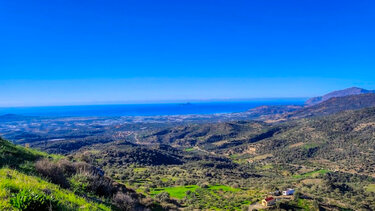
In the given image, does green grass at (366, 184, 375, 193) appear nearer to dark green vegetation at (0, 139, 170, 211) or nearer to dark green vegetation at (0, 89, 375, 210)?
dark green vegetation at (0, 89, 375, 210)

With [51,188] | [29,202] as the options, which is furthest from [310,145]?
[29,202]

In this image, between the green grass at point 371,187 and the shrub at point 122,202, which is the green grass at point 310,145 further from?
the shrub at point 122,202

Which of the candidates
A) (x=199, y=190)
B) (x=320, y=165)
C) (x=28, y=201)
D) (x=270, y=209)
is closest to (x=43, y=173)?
(x=28, y=201)

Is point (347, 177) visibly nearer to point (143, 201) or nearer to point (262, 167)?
point (262, 167)

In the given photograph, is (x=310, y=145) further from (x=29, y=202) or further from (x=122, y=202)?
(x=29, y=202)

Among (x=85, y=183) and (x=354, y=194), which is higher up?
(x=85, y=183)

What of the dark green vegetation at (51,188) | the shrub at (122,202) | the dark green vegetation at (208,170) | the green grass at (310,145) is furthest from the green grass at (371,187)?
the shrub at (122,202)

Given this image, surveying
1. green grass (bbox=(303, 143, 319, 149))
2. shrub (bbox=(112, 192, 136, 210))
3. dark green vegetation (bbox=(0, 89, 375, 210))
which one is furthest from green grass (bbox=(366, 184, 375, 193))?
shrub (bbox=(112, 192, 136, 210))

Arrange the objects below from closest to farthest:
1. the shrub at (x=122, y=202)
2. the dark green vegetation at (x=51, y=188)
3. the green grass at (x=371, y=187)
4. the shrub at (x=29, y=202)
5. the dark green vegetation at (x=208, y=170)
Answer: the shrub at (x=29, y=202) → the dark green vegetation at (x=51, y=188) → the dark green vegetation at (x=208, y=170) → the shrub at (x=122, y=202) → the green grass at (x=371, y=187)
